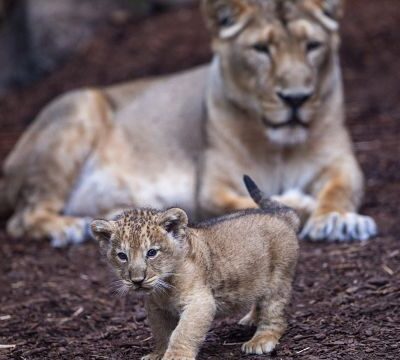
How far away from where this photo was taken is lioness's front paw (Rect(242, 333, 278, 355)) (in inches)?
138

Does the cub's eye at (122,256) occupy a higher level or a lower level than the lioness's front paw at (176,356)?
higher

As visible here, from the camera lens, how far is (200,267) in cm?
340

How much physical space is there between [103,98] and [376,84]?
2851mm

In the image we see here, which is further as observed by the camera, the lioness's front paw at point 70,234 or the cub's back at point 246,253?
the lioness's front paw at point 70,234

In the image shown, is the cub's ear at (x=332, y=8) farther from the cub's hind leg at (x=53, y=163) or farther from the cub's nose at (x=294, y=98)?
the cub's hind leg at (x=53, y=163)

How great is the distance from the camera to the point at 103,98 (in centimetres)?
704

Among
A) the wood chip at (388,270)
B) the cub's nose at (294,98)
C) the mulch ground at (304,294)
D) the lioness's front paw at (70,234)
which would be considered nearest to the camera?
the mulch ground at (304,294)

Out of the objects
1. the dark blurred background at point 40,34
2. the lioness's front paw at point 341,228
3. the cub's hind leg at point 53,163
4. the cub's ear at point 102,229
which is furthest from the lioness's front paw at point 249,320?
the dark blurred background at point 40,34

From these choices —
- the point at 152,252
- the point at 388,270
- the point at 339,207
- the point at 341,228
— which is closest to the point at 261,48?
the point at 339,207

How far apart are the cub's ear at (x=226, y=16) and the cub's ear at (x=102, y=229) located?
9.24 ft

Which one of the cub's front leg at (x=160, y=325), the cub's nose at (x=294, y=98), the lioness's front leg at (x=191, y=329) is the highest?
the lioness's front leg at (x=191, y=329)

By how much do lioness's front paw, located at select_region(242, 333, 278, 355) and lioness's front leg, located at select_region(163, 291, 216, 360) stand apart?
27 cm

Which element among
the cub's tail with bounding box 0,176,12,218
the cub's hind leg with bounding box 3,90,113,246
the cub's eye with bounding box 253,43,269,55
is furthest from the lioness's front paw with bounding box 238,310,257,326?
the cub's tail with bounding box 0,176,12,218

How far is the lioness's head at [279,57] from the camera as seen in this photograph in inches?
221
